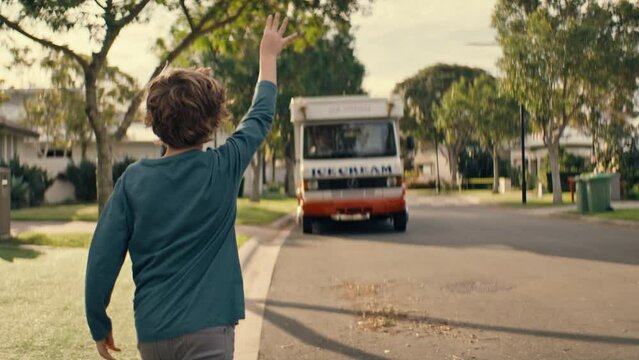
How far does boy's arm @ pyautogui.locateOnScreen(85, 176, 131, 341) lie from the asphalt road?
346 centimetres

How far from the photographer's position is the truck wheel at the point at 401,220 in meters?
17.7

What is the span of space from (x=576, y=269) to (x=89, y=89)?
333 inches

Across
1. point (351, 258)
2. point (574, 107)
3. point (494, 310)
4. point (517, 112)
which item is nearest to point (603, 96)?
point (574, 107)

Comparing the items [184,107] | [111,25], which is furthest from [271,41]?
[111,25]

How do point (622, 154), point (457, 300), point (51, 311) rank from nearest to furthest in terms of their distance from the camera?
point (51, 311)
point (457, 300)
point (622, 154)

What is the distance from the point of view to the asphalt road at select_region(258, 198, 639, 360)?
5980mm

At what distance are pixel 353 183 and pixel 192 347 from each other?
14999mm

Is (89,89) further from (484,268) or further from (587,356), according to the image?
(587,356)

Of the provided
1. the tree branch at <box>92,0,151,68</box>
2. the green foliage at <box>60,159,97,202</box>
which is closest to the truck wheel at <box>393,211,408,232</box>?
the tree branch at <box>92,0,151,68</box>

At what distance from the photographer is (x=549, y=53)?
95.9 feet

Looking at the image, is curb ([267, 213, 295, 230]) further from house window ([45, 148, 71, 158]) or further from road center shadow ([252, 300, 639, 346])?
house window ([45, 148, 71, 158])

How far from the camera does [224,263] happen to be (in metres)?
2.54

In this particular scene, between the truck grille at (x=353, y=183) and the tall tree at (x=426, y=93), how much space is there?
1721 inches

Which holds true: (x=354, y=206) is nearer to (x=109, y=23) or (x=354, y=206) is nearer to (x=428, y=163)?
(x=109, y=23)
